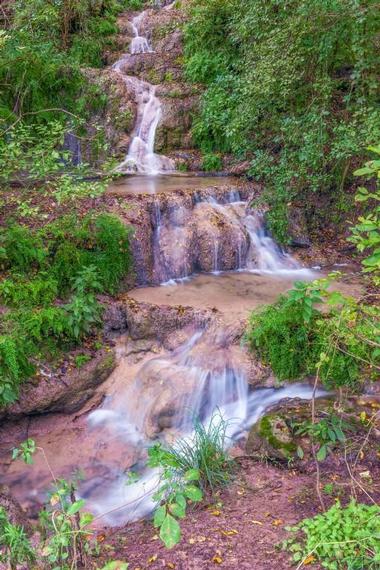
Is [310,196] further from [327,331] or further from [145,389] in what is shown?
[145,389]

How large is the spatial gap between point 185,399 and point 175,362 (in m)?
0.56

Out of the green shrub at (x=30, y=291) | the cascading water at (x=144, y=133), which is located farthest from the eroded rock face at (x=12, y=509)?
the cascading water at (x=144, y=133)

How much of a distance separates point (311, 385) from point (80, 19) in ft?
37.8

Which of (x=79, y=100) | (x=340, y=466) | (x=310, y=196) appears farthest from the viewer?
(x=79, y=100)

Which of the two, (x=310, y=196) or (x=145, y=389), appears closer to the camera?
(x=145, y=389)

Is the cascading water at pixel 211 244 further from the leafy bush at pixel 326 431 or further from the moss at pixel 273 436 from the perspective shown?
the leafy bush at pixel 326 431

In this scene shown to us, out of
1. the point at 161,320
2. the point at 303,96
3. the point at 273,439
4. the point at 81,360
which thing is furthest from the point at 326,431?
the point at 303,96

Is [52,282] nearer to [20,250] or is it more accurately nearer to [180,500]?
[20,250]

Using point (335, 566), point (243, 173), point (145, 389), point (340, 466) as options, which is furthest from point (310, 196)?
point (335, 566)

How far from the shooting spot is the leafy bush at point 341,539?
2.62 m

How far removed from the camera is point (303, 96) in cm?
816

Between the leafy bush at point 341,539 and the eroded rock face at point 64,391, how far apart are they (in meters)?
3.17

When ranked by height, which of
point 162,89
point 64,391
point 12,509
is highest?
point 162,89

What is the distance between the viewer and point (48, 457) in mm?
4949
